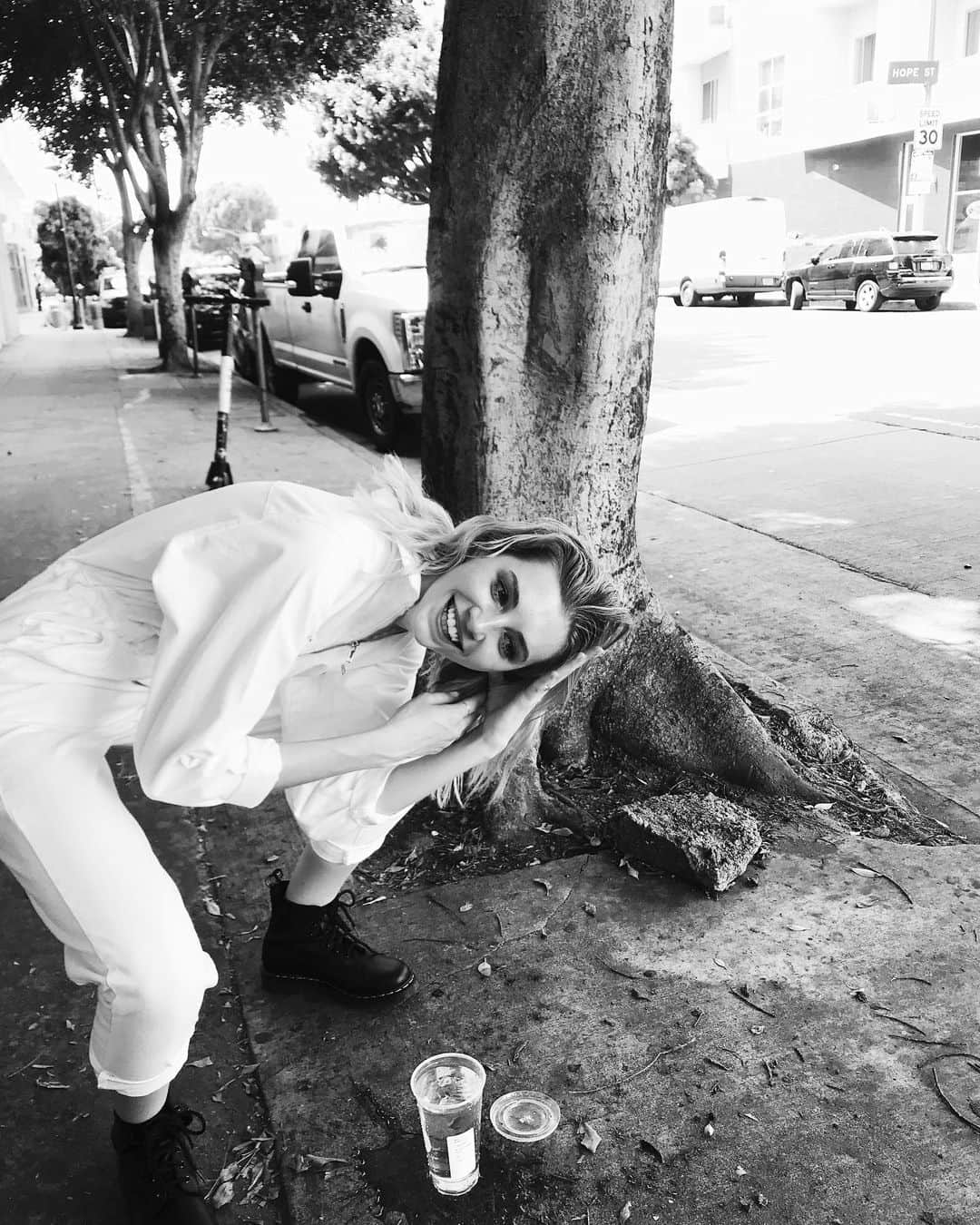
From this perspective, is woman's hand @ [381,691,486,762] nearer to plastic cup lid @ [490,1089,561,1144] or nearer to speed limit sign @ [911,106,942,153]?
plastic cup lid @ [490,1089,561,1144]

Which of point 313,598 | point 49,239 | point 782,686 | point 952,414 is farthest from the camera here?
point 49,239

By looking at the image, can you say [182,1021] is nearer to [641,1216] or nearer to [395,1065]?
[395,1065]

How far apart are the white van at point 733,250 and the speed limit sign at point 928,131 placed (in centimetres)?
350

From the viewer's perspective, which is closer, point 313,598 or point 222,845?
point 313,598

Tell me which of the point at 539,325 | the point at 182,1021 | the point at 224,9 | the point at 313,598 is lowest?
the point at 182,1021

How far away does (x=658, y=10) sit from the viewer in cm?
312

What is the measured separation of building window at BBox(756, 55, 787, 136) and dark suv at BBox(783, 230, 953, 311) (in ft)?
48.8

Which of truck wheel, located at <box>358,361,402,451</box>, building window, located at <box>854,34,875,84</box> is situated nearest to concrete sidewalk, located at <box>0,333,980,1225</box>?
truck wheel, located at <box>358,361,402,451</box>

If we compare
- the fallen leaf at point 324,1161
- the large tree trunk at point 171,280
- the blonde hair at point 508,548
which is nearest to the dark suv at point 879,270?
the large tree trunk at point 171,280

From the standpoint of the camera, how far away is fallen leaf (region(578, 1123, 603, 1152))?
2191 mm

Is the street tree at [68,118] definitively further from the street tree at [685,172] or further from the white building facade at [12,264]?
the street tree at [685,172]

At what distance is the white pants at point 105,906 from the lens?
6.12 ft

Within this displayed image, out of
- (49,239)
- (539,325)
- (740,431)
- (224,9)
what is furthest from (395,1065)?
(49,239)

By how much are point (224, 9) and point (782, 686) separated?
1574 centimetres
